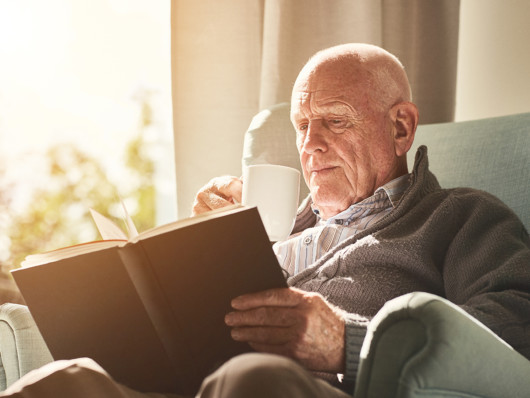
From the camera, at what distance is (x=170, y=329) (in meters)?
0.99

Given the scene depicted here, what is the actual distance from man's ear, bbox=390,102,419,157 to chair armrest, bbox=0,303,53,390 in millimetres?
940

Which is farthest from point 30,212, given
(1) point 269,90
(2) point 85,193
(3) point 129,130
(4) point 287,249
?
(4) point 287,249

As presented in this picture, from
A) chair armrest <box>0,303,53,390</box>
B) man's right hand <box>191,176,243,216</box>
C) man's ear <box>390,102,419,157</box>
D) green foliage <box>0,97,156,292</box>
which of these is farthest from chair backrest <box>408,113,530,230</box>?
green foliage <box>0,97,156,292</box>

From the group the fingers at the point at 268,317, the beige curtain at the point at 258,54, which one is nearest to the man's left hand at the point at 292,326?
the fingers at the point at 268,317

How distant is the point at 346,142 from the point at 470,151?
360mm

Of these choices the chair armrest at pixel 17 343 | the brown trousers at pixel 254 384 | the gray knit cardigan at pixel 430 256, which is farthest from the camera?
the chair armrest at pixel 17 343

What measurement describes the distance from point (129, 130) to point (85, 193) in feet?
1.33

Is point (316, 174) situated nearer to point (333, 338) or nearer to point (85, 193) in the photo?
point (333, 338)

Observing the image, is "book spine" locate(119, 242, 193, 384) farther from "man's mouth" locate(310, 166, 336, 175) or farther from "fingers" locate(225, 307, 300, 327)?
"man's mouth" locate(310, 166, 336, 175)

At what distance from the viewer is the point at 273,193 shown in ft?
4.39

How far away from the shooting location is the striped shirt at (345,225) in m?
1.44

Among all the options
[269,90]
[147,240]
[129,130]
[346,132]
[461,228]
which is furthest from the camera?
[129,130]

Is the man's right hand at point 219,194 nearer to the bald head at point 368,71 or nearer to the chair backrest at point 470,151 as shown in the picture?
the chair backrest at point 470,151

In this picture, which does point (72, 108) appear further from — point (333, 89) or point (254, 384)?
point (254, 384)
